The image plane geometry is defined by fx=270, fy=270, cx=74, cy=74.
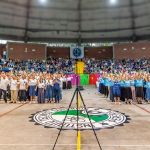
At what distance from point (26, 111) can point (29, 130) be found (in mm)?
4244

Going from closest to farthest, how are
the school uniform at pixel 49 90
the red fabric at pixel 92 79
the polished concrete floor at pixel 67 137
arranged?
the polished concrete floor at pixel 67 137 < the school uniform at pixel 49 90 < the red fabric at pixel 92 79

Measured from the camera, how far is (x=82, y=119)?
11.1 m

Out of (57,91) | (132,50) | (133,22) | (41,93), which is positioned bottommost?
(41,93)

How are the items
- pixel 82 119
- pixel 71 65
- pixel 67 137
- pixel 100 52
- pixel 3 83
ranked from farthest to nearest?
pixel 100 52 < pixel 71 65 < pixel 3 83 < pixel 82 119 < pixel 67 137

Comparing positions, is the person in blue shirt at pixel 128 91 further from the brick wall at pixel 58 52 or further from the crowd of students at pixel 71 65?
the brick wall at pixel 58 52

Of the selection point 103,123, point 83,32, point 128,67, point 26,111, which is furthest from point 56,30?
point 103,123

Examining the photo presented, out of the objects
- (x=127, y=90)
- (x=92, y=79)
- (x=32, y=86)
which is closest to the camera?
(x=127, y=90)

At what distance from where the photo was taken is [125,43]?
4544cm

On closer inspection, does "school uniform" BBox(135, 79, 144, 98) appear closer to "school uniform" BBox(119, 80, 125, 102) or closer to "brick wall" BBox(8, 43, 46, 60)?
"school uniform" BBox(119, 80, 125, 102)

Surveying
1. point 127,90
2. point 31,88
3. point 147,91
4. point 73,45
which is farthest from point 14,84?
point 73,45

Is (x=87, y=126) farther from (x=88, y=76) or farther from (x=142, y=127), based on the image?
(x=88, y=76)

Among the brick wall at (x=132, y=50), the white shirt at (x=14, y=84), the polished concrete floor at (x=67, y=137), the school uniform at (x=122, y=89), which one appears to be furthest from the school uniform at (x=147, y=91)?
the brick wall at (x=132, y=50)

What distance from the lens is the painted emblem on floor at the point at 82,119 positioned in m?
10.1

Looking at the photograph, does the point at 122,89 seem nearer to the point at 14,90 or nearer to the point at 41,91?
→ the point at 41,91
